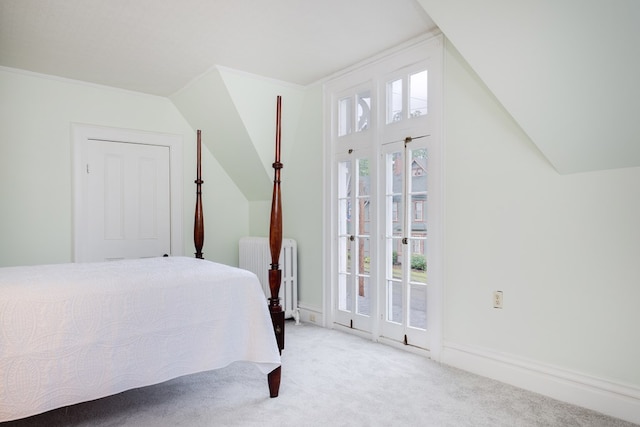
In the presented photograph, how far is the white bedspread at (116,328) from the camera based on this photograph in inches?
65.1

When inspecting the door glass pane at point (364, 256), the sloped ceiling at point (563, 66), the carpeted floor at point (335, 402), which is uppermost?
the sloped ceiling at point (563, 66)

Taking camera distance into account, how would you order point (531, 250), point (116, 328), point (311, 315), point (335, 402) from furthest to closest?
1. point (311, 315)
2. point (531, 250)
3. point (335, 402)
4. point (116, 328)

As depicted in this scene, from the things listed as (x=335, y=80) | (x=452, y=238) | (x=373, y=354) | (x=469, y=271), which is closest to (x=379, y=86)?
(x=335, y=80)

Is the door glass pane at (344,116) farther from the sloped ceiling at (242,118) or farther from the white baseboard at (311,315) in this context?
the white baseboard at (311,315)

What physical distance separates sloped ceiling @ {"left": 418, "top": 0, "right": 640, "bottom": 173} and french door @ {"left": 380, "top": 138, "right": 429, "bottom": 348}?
0.98 m

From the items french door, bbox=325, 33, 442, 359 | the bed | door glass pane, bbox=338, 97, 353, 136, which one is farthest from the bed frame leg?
door glass pane, bbox=338, 97, 353, 136

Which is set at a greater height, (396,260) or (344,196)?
(344,196)

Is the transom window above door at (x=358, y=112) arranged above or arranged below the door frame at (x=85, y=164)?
above

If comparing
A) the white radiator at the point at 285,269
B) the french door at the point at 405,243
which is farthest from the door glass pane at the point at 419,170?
the white radiator at the point at 285,269

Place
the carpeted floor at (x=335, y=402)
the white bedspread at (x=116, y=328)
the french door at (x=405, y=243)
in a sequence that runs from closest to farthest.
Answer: the white bedspread at (x=116, y=328)
the carpeted floor at (x=335, y=402)
the french door at (x=405, y=243)

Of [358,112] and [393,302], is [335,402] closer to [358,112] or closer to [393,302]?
[393,302]

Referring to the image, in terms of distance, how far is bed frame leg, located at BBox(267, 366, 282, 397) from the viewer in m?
2.38

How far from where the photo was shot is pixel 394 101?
3447mm

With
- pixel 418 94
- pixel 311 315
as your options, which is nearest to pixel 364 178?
pixel 418 94
